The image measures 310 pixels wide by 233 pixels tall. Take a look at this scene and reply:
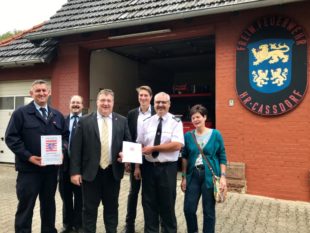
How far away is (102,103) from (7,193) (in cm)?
426

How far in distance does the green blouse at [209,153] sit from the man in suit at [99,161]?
799 millimetres

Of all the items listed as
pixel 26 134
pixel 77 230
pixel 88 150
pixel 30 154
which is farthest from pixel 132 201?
pixel 26 134

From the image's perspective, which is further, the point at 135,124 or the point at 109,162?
the point at 135,124

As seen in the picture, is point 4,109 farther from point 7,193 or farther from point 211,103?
point 211,103

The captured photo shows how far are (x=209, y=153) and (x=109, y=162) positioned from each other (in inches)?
45.9

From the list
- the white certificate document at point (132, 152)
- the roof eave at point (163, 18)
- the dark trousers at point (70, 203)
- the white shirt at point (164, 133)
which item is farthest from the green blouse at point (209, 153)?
the roof eave at point (163, 18)

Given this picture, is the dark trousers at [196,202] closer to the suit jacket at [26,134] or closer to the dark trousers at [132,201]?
the dark trousers at [132,201]

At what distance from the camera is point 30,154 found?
372cm

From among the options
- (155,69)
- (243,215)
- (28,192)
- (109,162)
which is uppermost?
(155,69)

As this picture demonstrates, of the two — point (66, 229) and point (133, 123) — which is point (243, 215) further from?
point (66, 229)

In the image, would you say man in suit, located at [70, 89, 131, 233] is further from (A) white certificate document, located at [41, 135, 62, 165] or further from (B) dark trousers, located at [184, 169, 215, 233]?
(B) dark trousers, located at [184, 169, 215, 233]

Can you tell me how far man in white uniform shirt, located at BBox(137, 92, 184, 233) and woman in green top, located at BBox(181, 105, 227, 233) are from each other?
0.18 m

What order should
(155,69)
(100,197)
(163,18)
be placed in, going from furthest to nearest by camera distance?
1. (155,69)
2. (163,18)
3. (100,197)

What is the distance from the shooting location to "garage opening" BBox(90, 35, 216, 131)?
977cm
